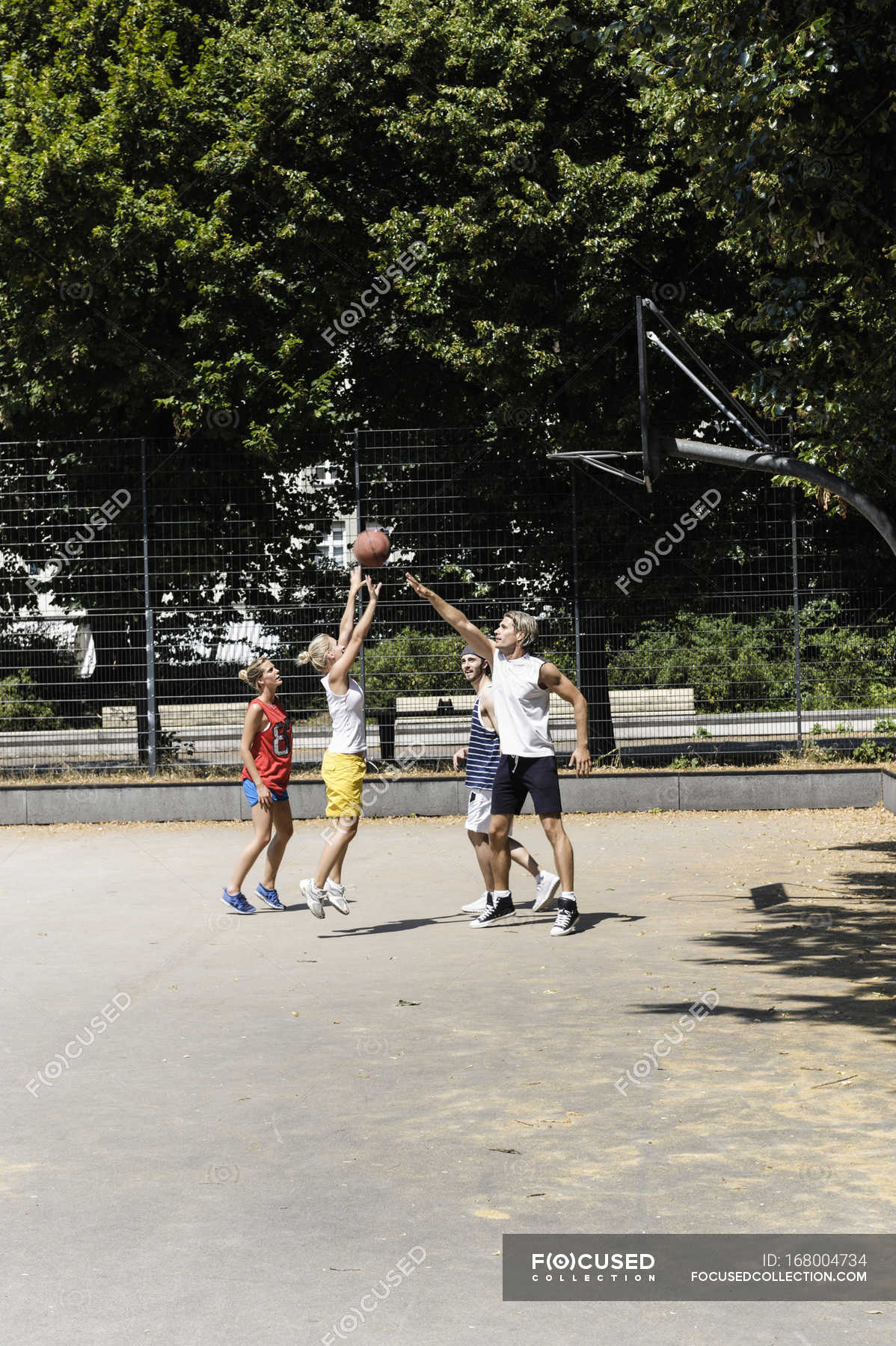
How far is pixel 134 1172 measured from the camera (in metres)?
5.21

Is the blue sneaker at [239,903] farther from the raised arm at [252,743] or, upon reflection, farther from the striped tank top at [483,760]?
the striped tank top at [483,760]

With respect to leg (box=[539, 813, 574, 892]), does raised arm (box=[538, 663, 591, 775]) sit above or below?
above

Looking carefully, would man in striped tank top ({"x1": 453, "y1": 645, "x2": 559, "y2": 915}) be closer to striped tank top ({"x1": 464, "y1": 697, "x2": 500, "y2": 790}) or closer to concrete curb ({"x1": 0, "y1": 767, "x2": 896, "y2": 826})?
striped tank top ({"x1": 464, "y1": 697, "x2": 500, "y2": 790})

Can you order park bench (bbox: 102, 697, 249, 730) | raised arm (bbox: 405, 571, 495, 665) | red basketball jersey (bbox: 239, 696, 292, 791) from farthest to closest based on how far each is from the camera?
park bench (bbox: 102, 697, 249, 730) < red basketball jersey (bbox: 239, 696, 292, 791) < raised arm (bbox: 405, 571, 495, 665)

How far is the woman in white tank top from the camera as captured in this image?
9898 mm

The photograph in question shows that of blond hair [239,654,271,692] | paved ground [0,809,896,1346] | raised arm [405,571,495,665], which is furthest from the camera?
blond hair [239,654,271,692]

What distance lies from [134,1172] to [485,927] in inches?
190

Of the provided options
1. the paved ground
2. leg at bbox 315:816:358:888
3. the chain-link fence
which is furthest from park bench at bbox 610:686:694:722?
leg at bbox 315:816:358:888

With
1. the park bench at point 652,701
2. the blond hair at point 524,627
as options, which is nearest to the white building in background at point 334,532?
the park bench at point 652,701

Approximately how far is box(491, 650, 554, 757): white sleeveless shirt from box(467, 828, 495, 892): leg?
0.78 meters

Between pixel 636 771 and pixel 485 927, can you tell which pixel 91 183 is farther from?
pixel 485 927

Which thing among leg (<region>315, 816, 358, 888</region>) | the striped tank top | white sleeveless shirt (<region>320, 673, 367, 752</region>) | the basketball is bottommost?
leg (<region>315, 816, 358, 888</region>)

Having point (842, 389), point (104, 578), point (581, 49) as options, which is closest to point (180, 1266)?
point (842, 389)

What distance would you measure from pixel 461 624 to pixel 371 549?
2531 millimetres
